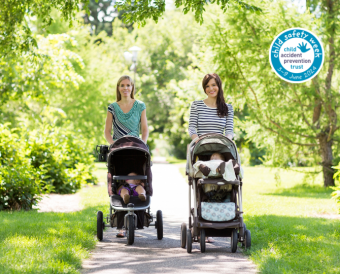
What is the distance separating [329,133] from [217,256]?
9988 millimetres

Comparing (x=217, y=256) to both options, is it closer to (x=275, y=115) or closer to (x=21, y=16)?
(x=21, y=16)

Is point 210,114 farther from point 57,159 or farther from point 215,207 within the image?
point 57,159

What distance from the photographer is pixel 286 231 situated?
23.6ft

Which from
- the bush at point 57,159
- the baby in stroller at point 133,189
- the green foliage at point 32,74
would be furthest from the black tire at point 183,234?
the green foliage at point 32,74

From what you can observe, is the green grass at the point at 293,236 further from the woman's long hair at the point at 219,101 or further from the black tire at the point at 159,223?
the woman's long hair at the point at 219,101

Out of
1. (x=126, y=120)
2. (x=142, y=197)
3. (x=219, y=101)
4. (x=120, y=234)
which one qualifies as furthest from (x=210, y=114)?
(x=120, y=234)

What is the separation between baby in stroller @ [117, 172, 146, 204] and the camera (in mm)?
6728

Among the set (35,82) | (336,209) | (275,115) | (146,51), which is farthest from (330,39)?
(146,51)

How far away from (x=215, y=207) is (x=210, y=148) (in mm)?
776

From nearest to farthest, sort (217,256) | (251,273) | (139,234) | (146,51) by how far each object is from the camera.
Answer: (251,273) < (217,256) < (139,234) < (146,51)

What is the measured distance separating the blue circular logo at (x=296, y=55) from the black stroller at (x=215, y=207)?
787cm

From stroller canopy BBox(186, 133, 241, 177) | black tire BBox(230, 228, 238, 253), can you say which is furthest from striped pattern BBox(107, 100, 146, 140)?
black tire BBox(230, 228, 238, 253)

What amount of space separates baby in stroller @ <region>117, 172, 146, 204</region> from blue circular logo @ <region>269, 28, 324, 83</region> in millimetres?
7914

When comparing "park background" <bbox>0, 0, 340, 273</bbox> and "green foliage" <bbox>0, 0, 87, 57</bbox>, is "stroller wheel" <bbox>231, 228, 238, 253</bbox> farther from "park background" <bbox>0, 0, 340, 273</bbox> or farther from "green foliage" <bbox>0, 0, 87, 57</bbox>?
"green foliage" <bbox>0, 0, 87, 57</bbox>
